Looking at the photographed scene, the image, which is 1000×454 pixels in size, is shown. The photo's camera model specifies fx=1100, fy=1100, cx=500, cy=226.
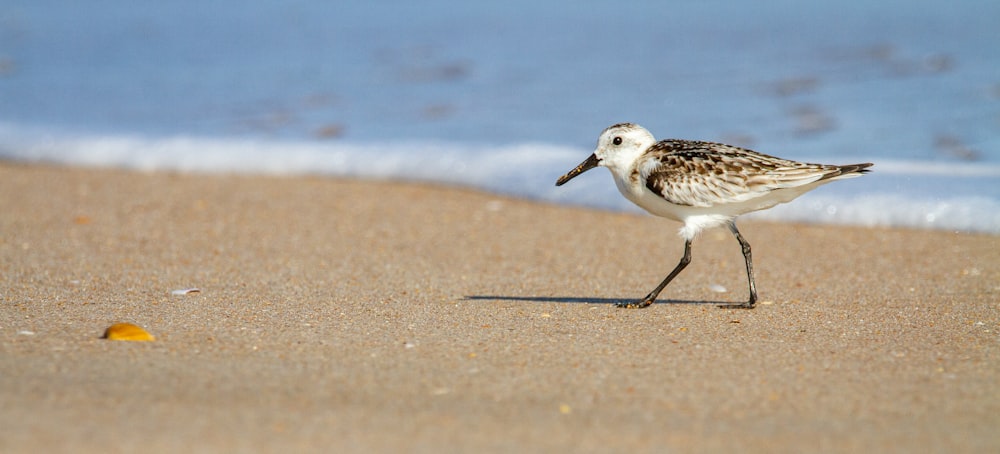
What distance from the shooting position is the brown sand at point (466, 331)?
132 inches

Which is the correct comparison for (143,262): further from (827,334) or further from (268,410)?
(827,334)

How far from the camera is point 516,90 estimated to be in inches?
474

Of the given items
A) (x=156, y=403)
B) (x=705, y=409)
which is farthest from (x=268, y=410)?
(x=705, y=409)

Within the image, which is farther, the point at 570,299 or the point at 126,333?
the point at 570,299

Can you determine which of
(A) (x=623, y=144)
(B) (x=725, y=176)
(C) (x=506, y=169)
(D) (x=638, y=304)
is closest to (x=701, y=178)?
(B) (x=725, y=176)

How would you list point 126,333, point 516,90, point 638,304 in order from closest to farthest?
point 126,333, point 638,304, point 516,90

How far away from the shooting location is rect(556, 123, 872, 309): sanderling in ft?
16.6

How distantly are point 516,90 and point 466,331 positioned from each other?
25.1ft

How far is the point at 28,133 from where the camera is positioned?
1059cm

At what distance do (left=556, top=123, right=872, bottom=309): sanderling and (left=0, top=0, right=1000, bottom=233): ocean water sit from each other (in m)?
2.39

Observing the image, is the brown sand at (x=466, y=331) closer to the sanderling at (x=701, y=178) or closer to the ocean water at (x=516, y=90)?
the sanderling at (x=701, y=178)

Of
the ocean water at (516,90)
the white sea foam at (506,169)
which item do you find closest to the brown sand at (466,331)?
the white sea foam at (506,169)

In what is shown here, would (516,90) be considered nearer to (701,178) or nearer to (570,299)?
(570,299)

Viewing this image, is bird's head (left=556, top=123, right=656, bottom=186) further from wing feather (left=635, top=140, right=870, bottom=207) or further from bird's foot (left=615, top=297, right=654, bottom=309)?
bird's foot (left=615, top=297, right=654, bottom=309)
